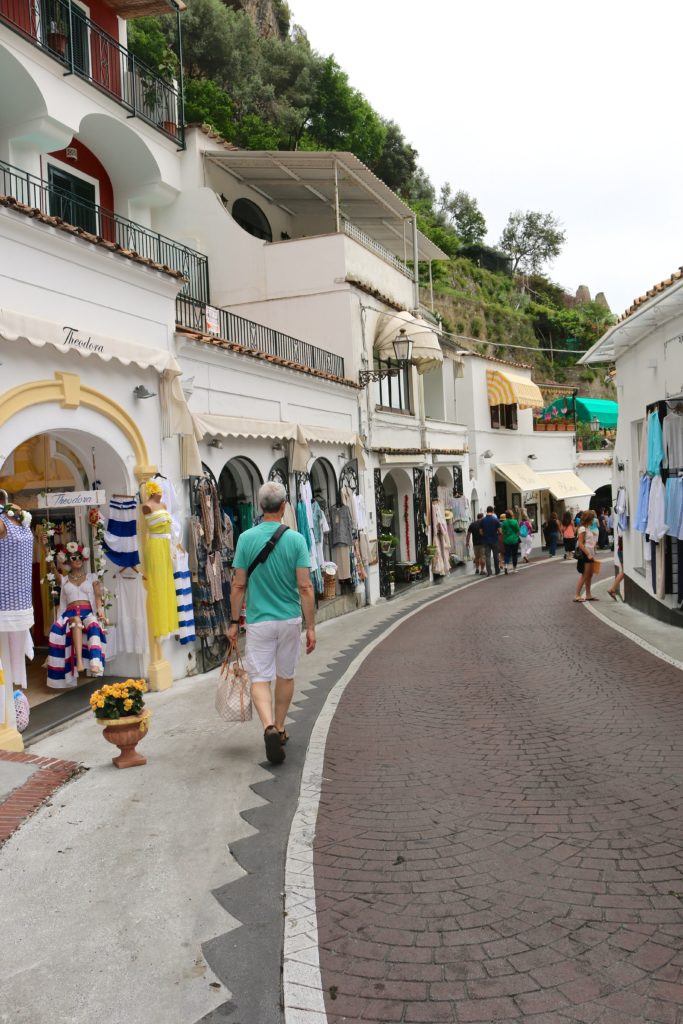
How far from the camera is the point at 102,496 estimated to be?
879cm

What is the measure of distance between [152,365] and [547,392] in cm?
3622

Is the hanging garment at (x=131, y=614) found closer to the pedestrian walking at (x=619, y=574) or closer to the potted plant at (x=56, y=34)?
the potted plant at (x=56, y=34)

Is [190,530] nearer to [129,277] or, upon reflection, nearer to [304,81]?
[129,277]

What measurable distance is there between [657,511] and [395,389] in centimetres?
1044

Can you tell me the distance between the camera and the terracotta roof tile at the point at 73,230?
7.20 meters

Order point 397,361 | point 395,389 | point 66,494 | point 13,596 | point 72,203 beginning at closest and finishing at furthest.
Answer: point 13,596, point 66,494, point 72,203, point 397,361, point 395,389

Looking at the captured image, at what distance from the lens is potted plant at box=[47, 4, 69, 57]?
1292 centimetres

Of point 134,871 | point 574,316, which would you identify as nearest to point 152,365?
point 134,871

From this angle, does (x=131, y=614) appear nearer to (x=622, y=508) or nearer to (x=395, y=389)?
(x=622, y=508)

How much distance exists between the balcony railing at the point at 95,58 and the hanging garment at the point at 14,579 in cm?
908

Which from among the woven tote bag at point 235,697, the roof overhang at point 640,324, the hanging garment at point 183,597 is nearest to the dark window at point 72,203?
the hanging garment at point 183,597

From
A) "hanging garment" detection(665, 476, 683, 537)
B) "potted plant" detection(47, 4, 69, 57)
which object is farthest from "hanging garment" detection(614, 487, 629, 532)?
"potted plant" detection(47, 4, 69, 57)

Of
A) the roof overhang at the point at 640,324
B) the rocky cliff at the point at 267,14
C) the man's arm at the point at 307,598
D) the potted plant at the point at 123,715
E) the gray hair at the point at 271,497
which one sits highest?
the rocky cliff at the point at 267,14

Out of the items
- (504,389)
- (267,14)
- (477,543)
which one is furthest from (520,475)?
(267,14)
